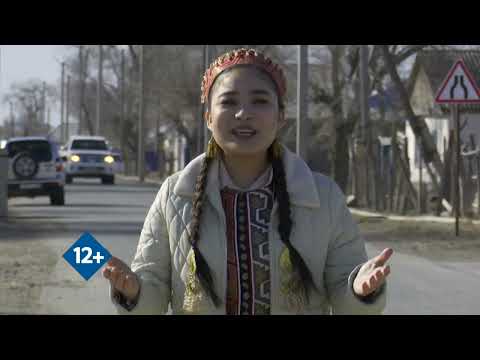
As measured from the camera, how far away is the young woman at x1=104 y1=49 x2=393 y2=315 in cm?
305

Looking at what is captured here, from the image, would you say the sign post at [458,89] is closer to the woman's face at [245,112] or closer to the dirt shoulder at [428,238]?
the dirt shoulder at [428,238]

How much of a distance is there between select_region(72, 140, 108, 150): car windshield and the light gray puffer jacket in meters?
39.8

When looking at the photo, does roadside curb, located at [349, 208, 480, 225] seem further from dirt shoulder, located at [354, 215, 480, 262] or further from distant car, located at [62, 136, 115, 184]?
distant car, located at [62, 136, 115, 184]

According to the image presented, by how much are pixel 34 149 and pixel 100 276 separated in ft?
49.2

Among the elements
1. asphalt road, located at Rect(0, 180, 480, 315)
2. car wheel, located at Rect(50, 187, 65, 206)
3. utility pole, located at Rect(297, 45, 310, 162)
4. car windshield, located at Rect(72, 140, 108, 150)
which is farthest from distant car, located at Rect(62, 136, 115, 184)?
utility pole, located at Rect(297, 45, 310, 162)

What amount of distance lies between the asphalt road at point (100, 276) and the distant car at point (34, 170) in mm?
1642

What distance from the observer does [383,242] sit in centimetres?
1706

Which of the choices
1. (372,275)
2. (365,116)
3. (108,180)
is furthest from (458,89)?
(108,180)

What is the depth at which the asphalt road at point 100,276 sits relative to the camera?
9680mm

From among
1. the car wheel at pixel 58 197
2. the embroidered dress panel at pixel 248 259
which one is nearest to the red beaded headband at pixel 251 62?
the embroidered dress panel at pixel 248 259

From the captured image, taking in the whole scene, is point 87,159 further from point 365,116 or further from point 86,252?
point 86,252

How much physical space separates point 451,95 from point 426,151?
709 cm
